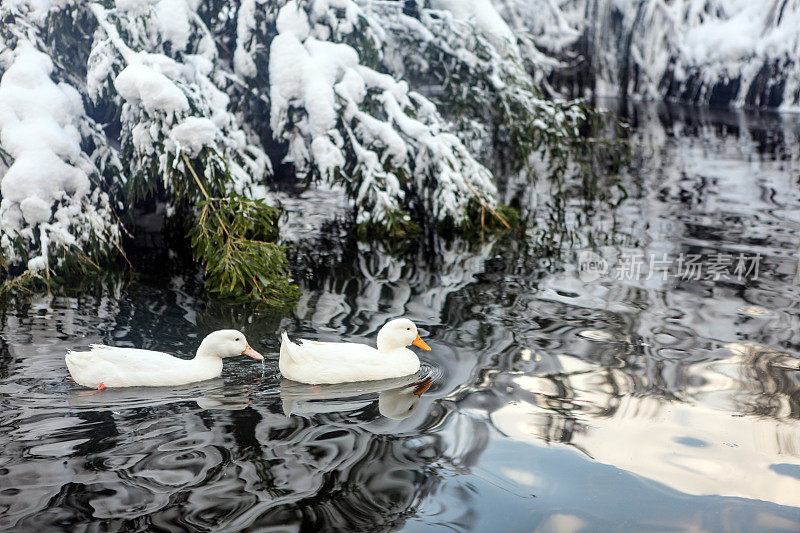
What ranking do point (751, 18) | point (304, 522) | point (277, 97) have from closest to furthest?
1. point (304, 522)
2. point (277, 97)
3. point (751, 18)

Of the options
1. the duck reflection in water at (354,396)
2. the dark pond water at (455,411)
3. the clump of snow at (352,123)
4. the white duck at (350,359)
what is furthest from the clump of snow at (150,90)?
the duck reflection in water at (354,396)

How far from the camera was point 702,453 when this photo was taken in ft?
12.1

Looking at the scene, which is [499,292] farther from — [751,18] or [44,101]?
[751,18]

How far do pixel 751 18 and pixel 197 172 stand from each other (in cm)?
1502

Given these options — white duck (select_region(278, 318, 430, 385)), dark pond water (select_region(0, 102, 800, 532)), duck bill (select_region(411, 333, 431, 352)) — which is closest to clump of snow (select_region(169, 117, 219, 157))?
dark pond water (select_region(0, 102, 800, 532))

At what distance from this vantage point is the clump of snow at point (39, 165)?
19.1 ft

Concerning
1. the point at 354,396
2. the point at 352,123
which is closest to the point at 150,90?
the point at 352,123

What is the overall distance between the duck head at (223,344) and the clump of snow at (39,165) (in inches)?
85.4

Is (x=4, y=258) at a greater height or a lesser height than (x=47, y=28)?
lesser

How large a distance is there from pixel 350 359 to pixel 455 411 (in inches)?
28.8

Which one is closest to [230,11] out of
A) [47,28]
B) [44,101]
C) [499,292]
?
[47,28]

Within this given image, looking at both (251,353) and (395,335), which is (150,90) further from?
(395,335)

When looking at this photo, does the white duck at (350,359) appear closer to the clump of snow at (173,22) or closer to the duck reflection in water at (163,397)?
the duck reflection in water at (163,397)

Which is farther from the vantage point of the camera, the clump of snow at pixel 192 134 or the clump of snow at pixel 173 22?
the clump of snow at pixel 173 22
